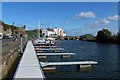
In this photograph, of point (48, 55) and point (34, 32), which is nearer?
point (48, 55)

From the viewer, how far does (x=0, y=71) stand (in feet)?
66.7

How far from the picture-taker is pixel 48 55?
50719 mm

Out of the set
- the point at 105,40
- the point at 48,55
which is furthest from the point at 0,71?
the point at 105,40

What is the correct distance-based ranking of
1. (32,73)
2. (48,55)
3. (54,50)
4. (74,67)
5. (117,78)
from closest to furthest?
(32,73) < (117,78) < (74,67) < (48,55) < (54,50)

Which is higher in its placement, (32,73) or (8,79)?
(32,73)

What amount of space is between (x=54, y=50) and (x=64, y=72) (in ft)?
108

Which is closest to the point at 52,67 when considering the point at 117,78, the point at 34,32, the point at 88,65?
the point at 88,65

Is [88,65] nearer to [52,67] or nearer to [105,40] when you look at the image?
[52,67]

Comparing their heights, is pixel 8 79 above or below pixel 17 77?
below

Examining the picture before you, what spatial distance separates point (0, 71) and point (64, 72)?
10606 mm

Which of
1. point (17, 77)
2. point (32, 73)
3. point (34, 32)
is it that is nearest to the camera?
point (17, 77)

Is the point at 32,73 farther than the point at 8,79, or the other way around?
the point at 8,79

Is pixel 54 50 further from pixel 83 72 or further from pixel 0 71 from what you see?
pixel 0 71

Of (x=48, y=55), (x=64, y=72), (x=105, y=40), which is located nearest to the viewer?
(x=64, y=72)
